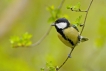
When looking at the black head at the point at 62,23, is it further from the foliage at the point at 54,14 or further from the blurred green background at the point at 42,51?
the blurred green background at the point at 42,51

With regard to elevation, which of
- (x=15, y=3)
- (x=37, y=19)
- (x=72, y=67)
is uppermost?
(x=15, y=3)

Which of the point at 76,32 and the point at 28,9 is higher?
the point at 76,32

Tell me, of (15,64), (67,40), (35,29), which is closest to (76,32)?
(67,40)

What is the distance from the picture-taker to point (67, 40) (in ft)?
13.3

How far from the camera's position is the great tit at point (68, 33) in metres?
4.06

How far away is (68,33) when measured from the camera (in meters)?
4.09

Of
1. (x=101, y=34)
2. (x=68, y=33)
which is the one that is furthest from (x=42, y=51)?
(x=68, y=33)

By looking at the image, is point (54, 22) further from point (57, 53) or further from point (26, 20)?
point (26, 20)

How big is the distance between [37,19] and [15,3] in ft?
1.70

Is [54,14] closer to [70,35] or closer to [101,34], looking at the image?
[70,35]

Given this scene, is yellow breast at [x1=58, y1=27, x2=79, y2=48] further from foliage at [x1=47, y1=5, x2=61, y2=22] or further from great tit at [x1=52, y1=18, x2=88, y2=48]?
foliage at [x1=47, y1=5, x2=61, y2=22]

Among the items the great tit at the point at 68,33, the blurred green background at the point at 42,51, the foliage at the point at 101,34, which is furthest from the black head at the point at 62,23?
the blurred green background at the point at 42,51

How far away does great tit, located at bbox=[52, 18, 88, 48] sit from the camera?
13.3ft

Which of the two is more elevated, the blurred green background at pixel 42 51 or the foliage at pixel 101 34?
the foliage at pixel 101 34
